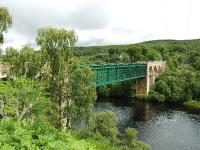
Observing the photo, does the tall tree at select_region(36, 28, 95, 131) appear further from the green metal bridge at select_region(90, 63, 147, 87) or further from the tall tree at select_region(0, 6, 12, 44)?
the green metal bridge at select_region(90, 63, 147, 87)

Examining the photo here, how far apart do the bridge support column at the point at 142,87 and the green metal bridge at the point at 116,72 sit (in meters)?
1.86

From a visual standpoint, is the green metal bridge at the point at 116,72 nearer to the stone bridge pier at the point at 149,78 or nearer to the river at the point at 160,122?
the stone bridge pier at the point at 149,78

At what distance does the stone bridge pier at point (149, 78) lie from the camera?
389 ft

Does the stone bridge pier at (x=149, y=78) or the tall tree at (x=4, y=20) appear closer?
the tall tree at (x=4, y=20)

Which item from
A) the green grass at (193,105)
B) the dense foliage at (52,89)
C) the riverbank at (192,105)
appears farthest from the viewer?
the green grass at (193,105)

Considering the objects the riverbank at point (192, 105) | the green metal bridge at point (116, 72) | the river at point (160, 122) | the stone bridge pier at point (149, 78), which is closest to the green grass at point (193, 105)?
the riverbank at point (192, 105)

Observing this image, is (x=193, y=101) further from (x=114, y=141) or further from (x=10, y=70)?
(x=10, y=70)

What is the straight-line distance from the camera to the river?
65.0 metres

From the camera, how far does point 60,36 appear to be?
41094 mm

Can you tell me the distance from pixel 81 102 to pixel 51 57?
21.5ft

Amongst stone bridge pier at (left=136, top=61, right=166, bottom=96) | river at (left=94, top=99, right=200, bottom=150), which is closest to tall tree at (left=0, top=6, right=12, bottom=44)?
river at (left=94, top=99, right=200, bottom=150)

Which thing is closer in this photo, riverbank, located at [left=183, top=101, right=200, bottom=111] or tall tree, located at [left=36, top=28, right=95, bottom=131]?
tall tree, located at [left=36, top=28, right=95, bottom=131]

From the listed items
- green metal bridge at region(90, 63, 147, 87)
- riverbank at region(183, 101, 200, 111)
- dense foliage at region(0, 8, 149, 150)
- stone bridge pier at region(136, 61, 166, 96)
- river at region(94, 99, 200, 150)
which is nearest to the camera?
dense foliage at region(0, 8, 149, 150)

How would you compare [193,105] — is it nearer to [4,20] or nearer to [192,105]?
[192,105]
